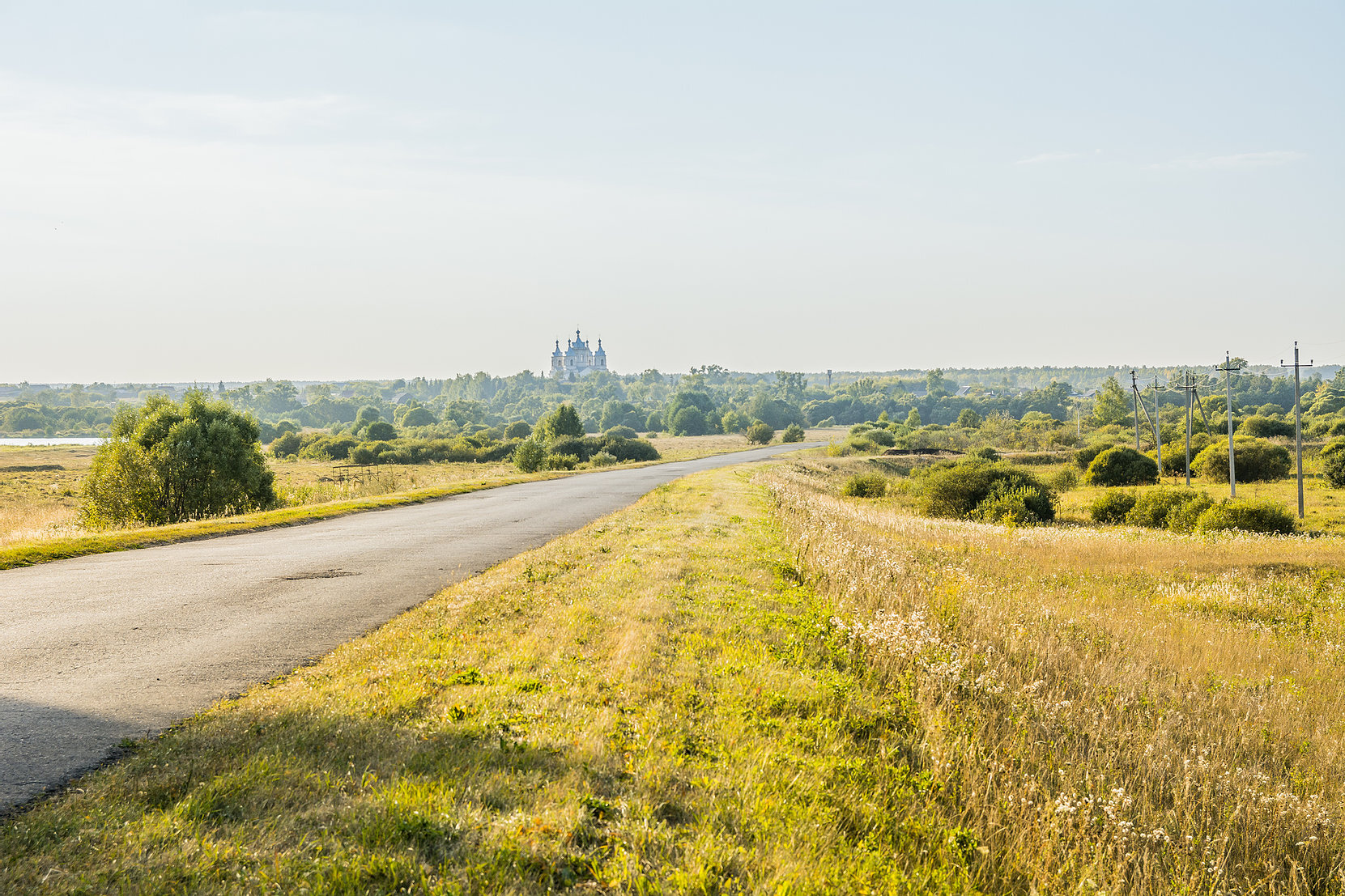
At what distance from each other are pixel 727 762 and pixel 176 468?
27.7m

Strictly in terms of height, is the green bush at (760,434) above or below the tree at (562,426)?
below

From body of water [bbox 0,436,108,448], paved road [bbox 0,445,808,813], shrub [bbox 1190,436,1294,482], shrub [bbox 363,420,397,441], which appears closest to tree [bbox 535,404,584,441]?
shrub [bbox 363,420,397,441]

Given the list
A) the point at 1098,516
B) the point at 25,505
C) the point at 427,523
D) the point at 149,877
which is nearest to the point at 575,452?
the point at 25,505

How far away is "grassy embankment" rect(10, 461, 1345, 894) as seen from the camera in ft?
14.1

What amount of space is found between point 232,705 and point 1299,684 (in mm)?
13506

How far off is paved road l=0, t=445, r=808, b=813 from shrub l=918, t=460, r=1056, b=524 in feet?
88.2

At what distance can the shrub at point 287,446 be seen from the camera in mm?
99438

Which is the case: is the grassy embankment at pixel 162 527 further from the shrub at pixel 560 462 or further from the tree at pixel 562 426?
the tree at pixel 562 426

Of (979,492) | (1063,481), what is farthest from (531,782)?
(1063,481)

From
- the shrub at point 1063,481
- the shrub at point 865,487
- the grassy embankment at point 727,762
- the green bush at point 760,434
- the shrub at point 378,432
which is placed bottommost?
the shrub at point 1063,481

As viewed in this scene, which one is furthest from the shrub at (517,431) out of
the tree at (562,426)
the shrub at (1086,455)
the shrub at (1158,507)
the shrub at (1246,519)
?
the shrub at (1246,519)

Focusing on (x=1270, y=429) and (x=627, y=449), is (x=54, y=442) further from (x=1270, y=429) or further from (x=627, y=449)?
(x=1270, y=429)

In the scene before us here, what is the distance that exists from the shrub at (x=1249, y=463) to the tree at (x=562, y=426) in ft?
178

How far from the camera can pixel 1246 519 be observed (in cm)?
3138
